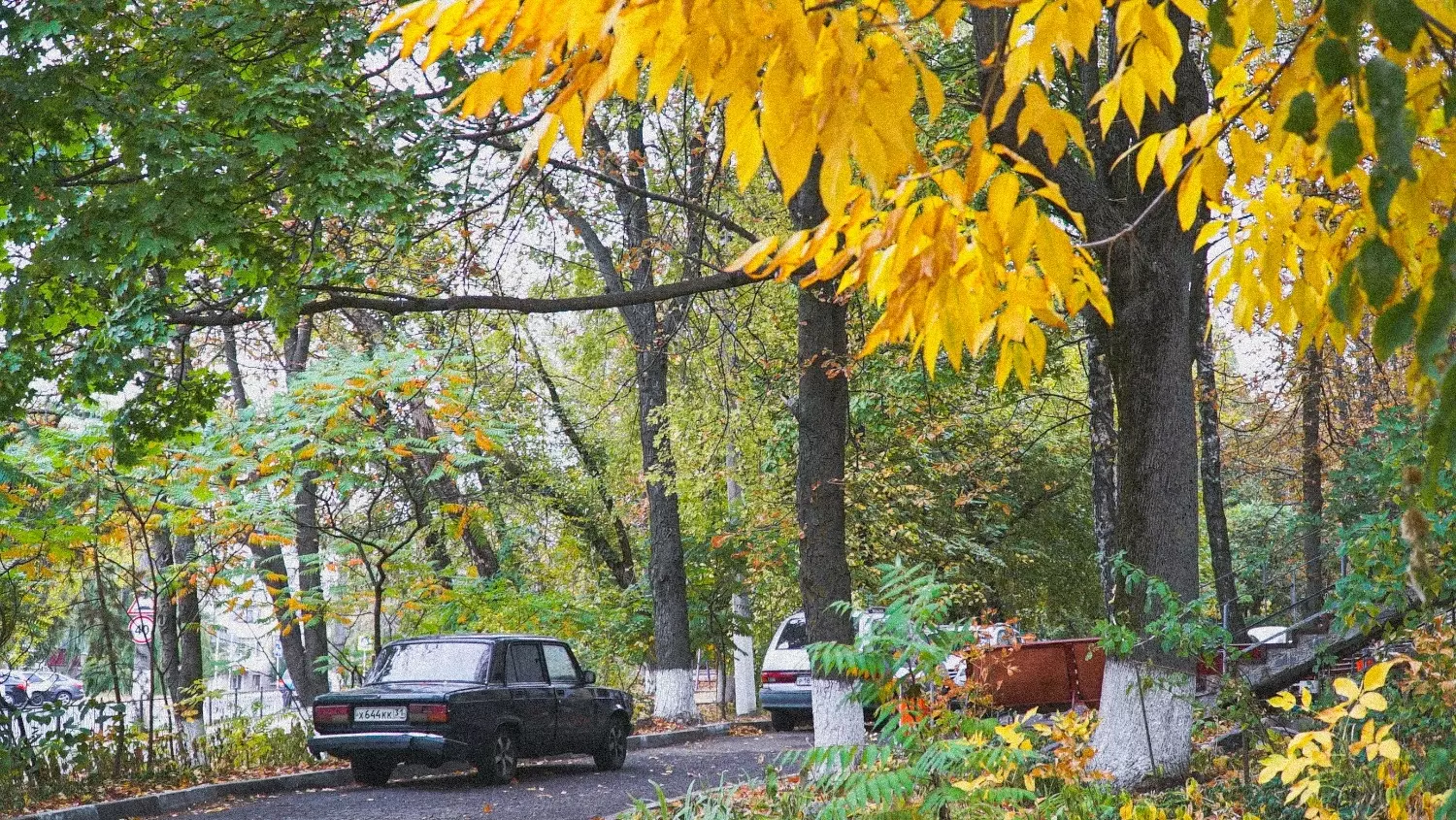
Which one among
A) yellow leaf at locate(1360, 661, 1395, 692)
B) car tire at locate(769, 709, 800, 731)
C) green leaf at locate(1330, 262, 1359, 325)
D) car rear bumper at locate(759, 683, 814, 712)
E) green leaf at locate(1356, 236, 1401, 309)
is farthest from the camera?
car tire at locate(769, 709, 800, 731)

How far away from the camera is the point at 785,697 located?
19906 mm

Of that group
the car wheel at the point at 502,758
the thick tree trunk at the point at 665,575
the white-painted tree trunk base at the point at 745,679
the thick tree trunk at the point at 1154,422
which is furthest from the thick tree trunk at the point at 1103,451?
the white-painted tree trunk base at the point at 745,679

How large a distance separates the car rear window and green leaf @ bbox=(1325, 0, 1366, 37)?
42.4 feet

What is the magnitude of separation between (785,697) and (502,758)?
7334 mm

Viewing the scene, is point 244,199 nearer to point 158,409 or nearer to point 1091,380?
point 158,409

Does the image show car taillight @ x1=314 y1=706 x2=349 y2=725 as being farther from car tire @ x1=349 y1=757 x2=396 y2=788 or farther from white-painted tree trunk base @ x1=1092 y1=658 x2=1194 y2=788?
white-painted tree trunk base @ x1=1092 y1=658 x2=1194 y2=788

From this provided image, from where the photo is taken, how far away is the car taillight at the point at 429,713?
12.6 metres

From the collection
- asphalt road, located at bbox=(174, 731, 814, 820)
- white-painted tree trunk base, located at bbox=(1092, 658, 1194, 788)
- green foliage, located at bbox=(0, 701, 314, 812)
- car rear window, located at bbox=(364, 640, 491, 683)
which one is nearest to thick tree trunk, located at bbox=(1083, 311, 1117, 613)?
asphalt road, located at bbox=(174, 731, 814, 820)

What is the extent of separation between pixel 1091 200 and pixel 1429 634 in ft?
12.0

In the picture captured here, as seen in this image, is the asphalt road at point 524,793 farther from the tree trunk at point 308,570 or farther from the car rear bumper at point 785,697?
the tree trunk at point 308,570

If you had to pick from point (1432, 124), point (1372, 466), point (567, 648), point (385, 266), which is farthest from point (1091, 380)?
point (1432, 124)

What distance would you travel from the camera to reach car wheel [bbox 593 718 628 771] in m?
15.1

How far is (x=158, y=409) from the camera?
9578mm

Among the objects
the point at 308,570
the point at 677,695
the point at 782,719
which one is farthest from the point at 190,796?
the point at 782,719
